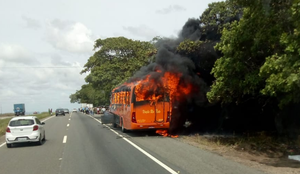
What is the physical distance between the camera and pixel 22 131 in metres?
14.8

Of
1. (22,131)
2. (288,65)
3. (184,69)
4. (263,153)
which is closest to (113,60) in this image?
(184,69)

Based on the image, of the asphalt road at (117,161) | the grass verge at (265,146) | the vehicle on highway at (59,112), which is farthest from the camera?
the vehicle on highway at (59,112)

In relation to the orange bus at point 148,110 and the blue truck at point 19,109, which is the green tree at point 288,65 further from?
the blue truck at point 19,109

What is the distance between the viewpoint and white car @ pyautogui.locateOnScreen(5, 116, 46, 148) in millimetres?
14734

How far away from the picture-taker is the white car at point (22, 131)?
14.7 m

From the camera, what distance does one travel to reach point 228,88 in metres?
13.3

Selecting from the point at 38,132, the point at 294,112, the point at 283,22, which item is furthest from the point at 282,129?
the point at 38,132

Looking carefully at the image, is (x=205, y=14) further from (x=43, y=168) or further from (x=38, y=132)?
(x=43, y=168)

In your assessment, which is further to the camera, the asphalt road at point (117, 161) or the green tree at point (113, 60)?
the green tree at point (113, 60)

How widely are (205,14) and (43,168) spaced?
13973 mm

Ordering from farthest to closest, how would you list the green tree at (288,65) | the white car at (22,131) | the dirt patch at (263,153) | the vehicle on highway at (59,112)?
the vehicle on highway at (59,112)
the white car at (22,131)
the dirt patch at (263,153)
the green tree at (288,65)

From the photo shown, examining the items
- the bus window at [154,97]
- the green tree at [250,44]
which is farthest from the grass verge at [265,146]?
the bus window at [154,97]

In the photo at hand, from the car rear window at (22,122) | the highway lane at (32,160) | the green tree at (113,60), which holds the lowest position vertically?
the highway lane at (32,160)

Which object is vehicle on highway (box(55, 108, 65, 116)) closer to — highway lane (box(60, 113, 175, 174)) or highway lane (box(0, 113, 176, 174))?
highway lane (box(0, 113, 176, 174))
